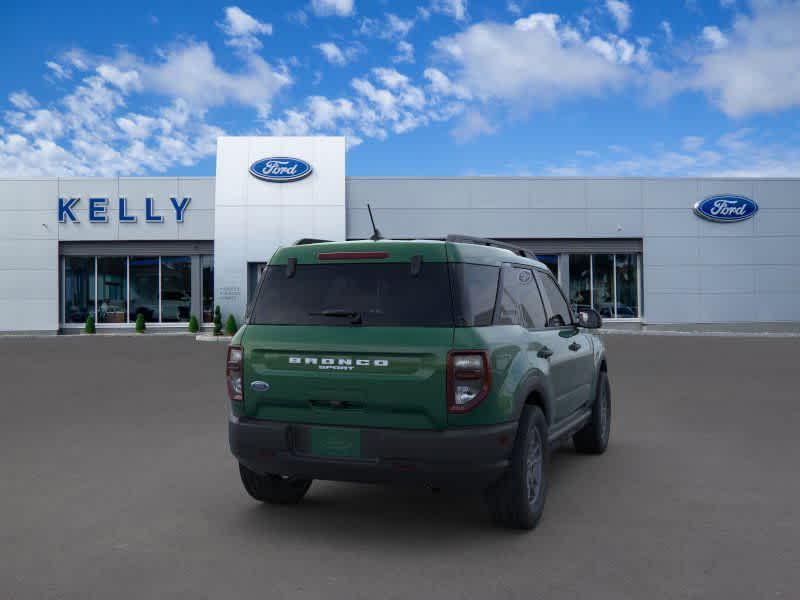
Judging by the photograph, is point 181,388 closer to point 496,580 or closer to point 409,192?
point 496,580

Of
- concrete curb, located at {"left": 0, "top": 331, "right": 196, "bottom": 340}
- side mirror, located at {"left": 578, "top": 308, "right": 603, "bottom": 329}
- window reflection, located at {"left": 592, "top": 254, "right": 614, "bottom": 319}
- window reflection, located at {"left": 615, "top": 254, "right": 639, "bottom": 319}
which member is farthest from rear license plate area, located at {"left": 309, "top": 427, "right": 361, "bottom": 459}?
window reflection, located at {"left": 615, "top": 254, "right": 639, "bottom": 319}

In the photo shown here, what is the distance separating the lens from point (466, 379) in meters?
4.41

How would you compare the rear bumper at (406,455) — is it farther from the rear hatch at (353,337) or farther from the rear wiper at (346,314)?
the rear wiper at (346,314)

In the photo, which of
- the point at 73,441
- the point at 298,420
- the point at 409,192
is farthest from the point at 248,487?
the point at 409,192

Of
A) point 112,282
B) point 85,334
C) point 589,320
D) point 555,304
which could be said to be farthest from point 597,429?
point 112,282

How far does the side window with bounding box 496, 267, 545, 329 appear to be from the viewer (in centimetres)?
509

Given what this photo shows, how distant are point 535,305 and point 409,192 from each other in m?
25.8

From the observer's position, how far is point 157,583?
4.00m

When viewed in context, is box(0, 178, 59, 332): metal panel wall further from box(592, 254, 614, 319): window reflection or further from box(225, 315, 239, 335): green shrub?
box(592, 254, 614, 319): window reflection

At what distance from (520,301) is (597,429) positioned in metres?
2.38

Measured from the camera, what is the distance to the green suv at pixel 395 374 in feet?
14.5

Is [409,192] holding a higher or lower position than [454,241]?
higher

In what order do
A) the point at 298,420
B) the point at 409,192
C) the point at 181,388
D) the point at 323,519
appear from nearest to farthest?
the point at 298,420
the point at 323,519
the point at 181,388
the point at 409,192

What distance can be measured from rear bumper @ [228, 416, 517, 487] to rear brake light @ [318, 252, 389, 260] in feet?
3.65
